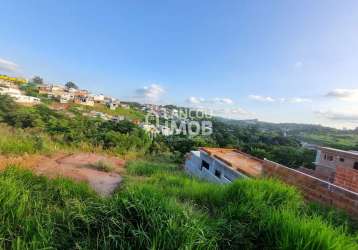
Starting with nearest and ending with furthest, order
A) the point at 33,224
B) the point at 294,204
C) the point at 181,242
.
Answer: the point at 181,242
the point at 33,224
the point at 294,204

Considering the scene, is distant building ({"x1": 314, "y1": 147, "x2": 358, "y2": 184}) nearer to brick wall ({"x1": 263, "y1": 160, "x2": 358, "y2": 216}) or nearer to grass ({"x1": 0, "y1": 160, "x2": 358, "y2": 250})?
brick wall ({"x1": 263, "y1": 160, "x2": 358, "y2": 216})

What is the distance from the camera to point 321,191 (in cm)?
382

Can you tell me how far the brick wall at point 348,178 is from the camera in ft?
14.6

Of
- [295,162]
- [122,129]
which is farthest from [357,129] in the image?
[122,129]

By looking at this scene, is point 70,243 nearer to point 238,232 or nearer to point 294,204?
point 238,232

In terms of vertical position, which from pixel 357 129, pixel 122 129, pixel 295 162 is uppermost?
pixel 357 129

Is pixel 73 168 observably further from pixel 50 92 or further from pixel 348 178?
pixel 50 92

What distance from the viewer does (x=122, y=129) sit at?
658 inches

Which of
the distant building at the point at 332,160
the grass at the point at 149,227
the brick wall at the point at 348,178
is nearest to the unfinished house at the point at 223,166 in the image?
the brick wall at the point at 348,178

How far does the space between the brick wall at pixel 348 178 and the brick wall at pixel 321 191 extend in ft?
3.56

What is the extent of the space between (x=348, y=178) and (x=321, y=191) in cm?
134

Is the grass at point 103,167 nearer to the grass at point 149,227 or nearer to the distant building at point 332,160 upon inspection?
the grass at point 149,227

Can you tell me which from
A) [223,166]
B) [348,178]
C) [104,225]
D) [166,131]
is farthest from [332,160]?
[166,131]

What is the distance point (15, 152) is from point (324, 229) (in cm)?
709
